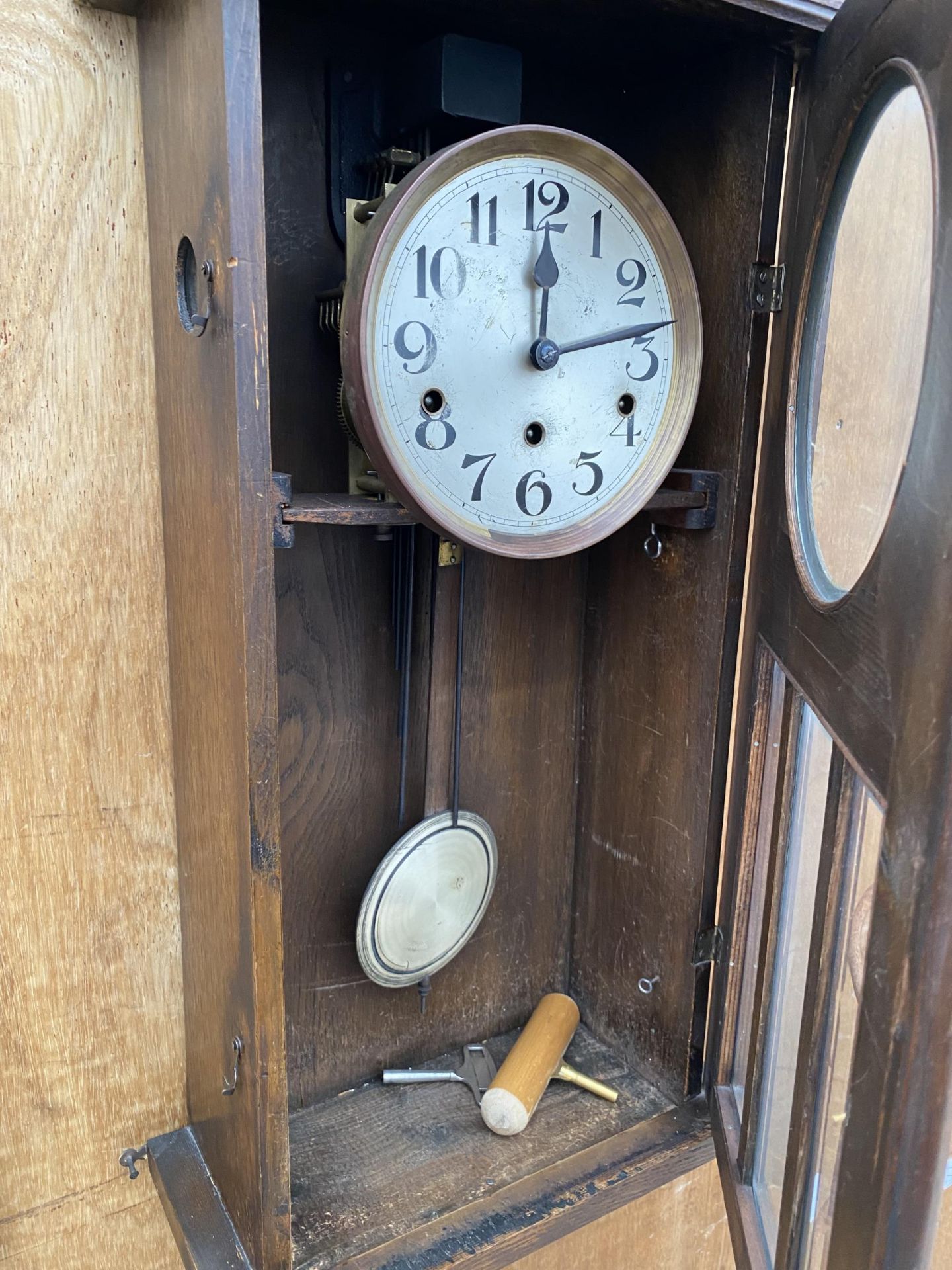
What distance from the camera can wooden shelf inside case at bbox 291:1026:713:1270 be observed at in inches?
39.7

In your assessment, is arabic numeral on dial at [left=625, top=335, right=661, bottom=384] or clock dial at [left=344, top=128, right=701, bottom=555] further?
arabic numeral on dial at [left=625, top=335, right=661, bottom=384]

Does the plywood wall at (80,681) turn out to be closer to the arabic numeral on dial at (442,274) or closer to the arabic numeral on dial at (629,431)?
the arabic numeral on dial at (442,274)

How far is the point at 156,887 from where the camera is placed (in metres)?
1.12

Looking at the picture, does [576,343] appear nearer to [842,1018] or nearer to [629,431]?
[629,431]

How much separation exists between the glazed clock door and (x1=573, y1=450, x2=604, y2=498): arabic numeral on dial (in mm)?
175

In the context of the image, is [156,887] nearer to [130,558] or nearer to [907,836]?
[130,558]

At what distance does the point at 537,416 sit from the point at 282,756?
49 centimetres

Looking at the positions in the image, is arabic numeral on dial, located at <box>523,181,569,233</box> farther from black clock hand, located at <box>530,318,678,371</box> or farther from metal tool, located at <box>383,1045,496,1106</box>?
metal tool, located at <box>383,1045,496,1106</box>

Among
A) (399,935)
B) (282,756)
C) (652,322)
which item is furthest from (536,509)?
(399,935)

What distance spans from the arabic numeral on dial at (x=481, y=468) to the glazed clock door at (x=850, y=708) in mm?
292

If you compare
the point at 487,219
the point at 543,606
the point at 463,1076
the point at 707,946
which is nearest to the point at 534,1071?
the point at 463,1076

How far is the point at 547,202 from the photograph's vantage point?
953 mm

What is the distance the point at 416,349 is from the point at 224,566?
0.90 feet

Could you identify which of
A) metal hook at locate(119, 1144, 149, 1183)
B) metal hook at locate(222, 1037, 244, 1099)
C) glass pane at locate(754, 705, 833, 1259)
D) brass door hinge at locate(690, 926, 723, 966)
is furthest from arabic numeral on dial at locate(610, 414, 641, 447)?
metal hook at locate(119, 1144, 149, 1183)
